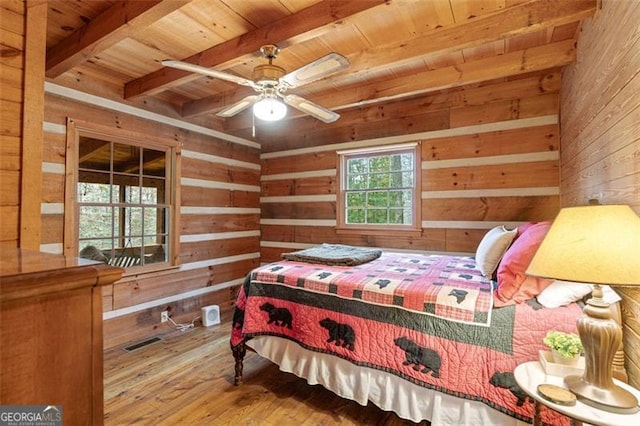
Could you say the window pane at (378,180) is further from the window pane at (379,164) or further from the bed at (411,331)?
the bed at (411,331)

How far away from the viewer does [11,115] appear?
137 centimetres

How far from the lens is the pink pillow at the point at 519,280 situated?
1.65 m

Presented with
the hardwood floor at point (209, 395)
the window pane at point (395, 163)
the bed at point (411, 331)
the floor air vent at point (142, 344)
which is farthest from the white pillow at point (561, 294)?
the floor air vent at point (142, 344)

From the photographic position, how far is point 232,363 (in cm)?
276

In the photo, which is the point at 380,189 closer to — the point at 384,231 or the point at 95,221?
the point at 384,231

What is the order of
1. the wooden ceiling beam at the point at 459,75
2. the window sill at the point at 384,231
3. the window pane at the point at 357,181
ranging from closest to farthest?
the wooden ceiling beam at the point at 459,75 < the window sill at the point at 384,231 < the window pane at the point at 357,181

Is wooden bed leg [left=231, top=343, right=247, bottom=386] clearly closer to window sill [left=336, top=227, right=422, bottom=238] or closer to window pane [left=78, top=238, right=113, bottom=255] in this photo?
window pane [left=78, top=238, right=113, bottom=255]

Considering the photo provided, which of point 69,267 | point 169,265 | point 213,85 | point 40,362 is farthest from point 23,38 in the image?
point 169,265

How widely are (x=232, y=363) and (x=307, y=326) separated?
1081 millimetres

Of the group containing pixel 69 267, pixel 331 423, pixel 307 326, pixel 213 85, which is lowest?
pixel 331 423

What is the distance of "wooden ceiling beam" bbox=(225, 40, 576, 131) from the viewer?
8.03 ft

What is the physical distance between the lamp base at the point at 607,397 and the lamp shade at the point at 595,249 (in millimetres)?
462

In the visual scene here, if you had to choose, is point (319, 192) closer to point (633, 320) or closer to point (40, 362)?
point (633, 320)

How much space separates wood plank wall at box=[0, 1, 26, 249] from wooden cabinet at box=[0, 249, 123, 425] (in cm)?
103
